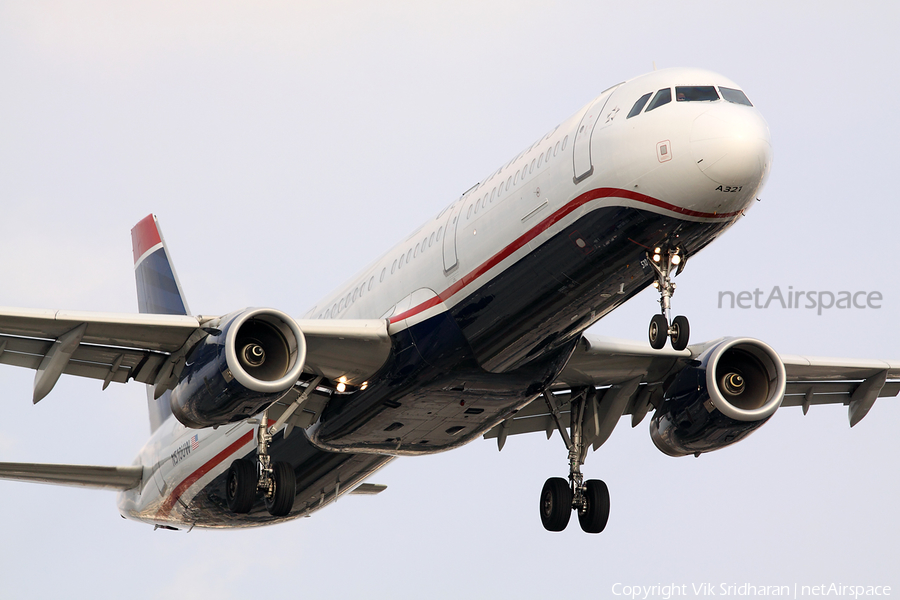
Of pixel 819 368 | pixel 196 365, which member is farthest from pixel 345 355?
pixel 819 368

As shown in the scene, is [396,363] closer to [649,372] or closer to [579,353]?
[579,353]

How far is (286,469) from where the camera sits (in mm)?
24094

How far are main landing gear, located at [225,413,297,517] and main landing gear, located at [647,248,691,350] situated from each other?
8344 millimetres

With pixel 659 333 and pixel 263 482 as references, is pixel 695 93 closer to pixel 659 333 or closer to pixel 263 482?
pixel 659 333

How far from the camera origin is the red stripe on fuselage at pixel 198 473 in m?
26.0

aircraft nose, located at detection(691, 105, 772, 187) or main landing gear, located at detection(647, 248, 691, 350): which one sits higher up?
aircraft nose, located at detection(691, 105, 772, 187)

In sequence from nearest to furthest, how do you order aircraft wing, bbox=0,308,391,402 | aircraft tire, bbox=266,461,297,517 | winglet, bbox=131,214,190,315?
aircraft wing, bbox=0,308,391,402 → aircraft tire, bbox=266,461,297,517 → winglet, bbox=131,214,190,315

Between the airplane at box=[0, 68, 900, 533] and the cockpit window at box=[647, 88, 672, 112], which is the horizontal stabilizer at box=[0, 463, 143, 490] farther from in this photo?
the cockpit window at box=[647, 88, 672, 112]

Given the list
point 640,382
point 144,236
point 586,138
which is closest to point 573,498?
point 640,382

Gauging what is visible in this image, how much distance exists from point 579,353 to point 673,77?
6.89m

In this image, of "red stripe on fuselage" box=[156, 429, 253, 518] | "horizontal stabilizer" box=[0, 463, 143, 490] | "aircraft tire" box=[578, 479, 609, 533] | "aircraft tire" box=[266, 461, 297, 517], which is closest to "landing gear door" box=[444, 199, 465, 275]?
"aircraft tire" box=[266, 461, 297, 517]

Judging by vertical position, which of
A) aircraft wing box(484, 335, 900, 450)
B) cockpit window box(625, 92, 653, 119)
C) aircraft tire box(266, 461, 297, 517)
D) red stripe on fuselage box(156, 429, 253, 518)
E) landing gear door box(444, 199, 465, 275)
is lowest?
aircraft tire box(266, 461, 297, 517)

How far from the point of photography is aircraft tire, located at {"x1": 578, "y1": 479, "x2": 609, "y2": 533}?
25.2 meters

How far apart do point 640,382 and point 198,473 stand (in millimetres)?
10086
